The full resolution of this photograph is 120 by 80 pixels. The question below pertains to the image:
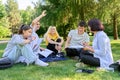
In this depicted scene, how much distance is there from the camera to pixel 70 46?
8.77 m

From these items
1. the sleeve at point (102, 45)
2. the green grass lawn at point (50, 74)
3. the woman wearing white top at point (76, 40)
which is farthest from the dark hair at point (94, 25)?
the woman wearing white top at point (76, 40)

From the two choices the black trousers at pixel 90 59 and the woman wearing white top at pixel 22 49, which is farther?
the woman wearing white top at pixel 22 49

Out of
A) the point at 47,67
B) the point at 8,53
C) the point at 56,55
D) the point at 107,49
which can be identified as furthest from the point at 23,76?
the point at 56,55

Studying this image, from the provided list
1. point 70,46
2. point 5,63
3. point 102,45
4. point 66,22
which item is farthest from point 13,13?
point 102,45

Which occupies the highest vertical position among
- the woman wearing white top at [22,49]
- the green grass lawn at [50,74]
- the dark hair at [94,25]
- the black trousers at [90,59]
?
the dark hair at [94,25]

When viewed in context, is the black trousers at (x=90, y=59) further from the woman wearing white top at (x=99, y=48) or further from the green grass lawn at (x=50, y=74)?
the green grass lawn at (x=50, y=74)

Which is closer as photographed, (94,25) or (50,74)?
(50,74)

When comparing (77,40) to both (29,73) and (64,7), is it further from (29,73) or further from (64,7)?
(64,7)

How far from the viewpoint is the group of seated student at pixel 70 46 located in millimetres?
6562

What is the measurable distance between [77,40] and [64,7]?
13264mm

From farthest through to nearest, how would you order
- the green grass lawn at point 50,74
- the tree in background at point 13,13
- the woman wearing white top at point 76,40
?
the tree in background at point 13,13, the woman wearing white top at point 76,40, the green grass lawn at point 50,74

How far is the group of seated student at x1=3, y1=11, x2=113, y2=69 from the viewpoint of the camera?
258 inches

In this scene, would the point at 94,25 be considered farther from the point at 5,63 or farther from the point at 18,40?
the point at 5,63

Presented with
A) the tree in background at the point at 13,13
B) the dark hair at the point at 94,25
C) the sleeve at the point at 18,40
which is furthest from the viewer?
the tree in background at the point at 13,13
